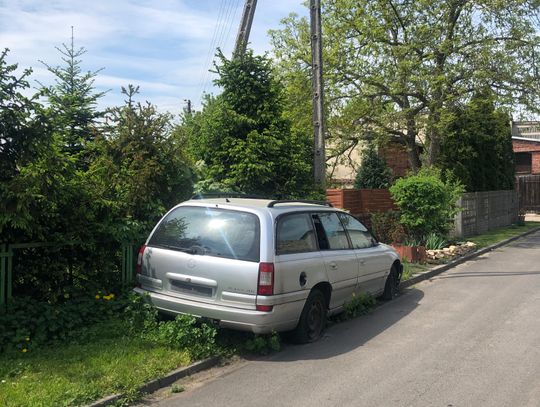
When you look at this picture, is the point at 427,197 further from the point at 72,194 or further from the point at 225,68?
the point at 72,194

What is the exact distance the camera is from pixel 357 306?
25.6 feet

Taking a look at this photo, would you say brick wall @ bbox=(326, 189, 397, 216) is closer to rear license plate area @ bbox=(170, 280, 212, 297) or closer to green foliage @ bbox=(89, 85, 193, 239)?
green foliage @ bbox=(89, 85, 193, 239)

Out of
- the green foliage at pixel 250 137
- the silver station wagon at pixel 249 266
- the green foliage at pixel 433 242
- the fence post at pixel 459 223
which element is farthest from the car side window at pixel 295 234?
the fence post at pixel 459 223

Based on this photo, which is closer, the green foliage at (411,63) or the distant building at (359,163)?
the green foliage at (411,63)

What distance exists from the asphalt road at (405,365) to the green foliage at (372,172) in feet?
39.5

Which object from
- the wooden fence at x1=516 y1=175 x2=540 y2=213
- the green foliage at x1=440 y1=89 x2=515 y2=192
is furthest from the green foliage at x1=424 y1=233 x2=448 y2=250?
the wooden fence at x1=516 y1=175 x2=540 y2=213

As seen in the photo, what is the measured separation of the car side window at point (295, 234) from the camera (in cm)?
602

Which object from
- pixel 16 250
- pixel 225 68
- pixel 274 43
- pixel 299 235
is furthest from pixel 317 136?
pixel 274 43

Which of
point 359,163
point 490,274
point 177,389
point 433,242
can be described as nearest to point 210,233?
point 177,389

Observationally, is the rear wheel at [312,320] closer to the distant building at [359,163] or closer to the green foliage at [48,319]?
the green foliage at [48,319]

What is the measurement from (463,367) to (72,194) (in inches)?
188

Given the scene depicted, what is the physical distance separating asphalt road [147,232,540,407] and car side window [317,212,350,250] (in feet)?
3.66

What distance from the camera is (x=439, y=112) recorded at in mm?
18969

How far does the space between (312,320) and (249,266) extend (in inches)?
51.6
